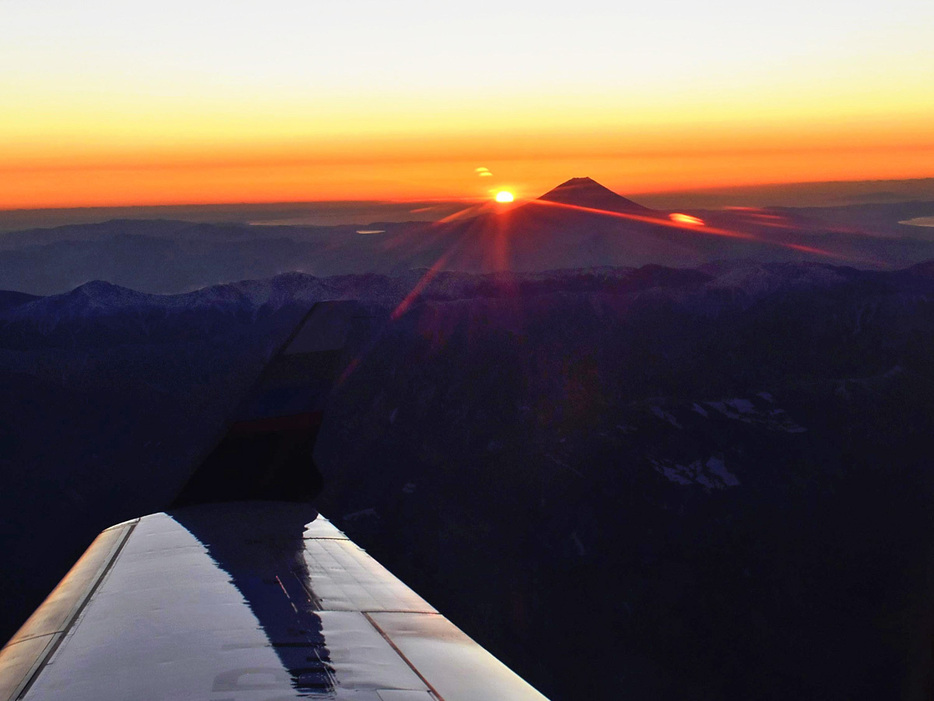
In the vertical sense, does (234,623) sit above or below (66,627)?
above

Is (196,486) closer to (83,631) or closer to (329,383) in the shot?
(329,383)

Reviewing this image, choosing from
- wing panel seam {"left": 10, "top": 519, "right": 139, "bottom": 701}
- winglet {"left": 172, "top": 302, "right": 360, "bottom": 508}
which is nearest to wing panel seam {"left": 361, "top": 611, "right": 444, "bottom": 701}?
wing panel seam {"left": 10, "top": 519, "right": 139, "bottom": 701}

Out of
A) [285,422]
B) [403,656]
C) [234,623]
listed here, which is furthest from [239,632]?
[285,422]

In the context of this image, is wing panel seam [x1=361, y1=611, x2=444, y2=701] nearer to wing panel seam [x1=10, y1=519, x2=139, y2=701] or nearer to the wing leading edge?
the wing leading edge

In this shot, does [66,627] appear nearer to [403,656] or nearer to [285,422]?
[403,656]

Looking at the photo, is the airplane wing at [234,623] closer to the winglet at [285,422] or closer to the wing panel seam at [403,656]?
the wing panel seam at [403,656]

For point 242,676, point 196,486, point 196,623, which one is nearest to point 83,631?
point 196,623

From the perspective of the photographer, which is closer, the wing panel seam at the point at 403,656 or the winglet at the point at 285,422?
the wing panel seam at the point at 403,656

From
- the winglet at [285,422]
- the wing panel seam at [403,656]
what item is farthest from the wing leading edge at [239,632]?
the winglet at [285,422]

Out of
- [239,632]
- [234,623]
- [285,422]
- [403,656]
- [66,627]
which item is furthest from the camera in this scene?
[285,422]

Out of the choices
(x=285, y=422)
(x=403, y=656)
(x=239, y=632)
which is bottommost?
(x=285, y=422)
